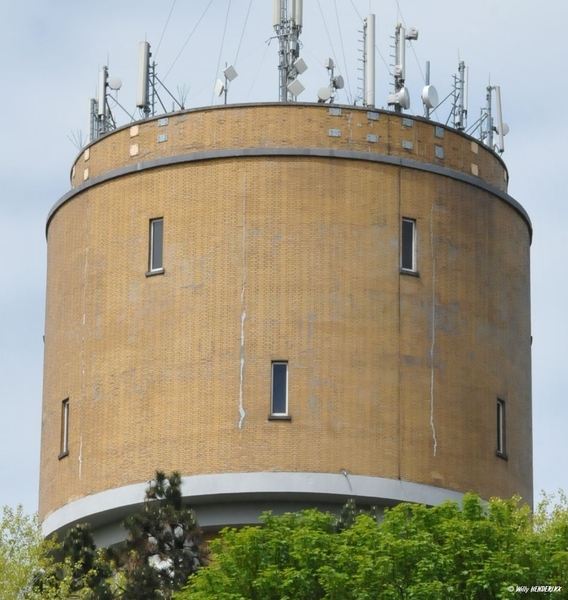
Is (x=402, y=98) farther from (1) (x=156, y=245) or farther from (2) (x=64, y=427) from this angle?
(2) (x=64, y=427)

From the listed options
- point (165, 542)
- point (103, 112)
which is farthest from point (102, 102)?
point (165, 542)

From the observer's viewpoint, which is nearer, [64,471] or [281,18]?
[64,471]

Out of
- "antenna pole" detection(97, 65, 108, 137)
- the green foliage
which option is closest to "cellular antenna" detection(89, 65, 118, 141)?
"antenna pole" detection(97, 65, 108, 137)

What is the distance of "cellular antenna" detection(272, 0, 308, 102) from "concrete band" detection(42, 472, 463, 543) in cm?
878

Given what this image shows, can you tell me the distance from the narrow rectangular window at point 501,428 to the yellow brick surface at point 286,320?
22 cm

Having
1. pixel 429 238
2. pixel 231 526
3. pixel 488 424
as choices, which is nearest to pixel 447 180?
pixel 429 238

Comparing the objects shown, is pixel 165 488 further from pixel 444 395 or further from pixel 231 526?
pixel 444 395

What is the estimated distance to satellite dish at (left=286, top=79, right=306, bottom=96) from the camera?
53.5m

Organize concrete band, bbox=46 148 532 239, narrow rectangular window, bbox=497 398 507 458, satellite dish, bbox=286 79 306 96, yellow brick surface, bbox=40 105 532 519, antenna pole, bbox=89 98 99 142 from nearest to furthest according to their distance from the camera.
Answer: yellow brick surface, bbox=40 105 532 519 → concrete band, bbox=46 148 532 239 → narrow rectangular window, bbox=497 398 507 458 → satellite dish, bbox=286 79 306 96 → antenna pole, bbox=89 98 99 142

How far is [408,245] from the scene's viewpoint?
51938mm

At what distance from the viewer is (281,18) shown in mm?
56000

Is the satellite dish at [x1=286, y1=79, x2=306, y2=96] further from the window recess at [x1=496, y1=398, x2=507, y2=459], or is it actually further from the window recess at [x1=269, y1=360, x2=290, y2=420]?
the window recess at [x1=496, y1=398, x2=507, y2=459]

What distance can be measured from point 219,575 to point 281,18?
15580 millimetres

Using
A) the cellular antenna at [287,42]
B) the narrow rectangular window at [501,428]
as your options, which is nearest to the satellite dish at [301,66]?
the cellular antenna at [287,42]
